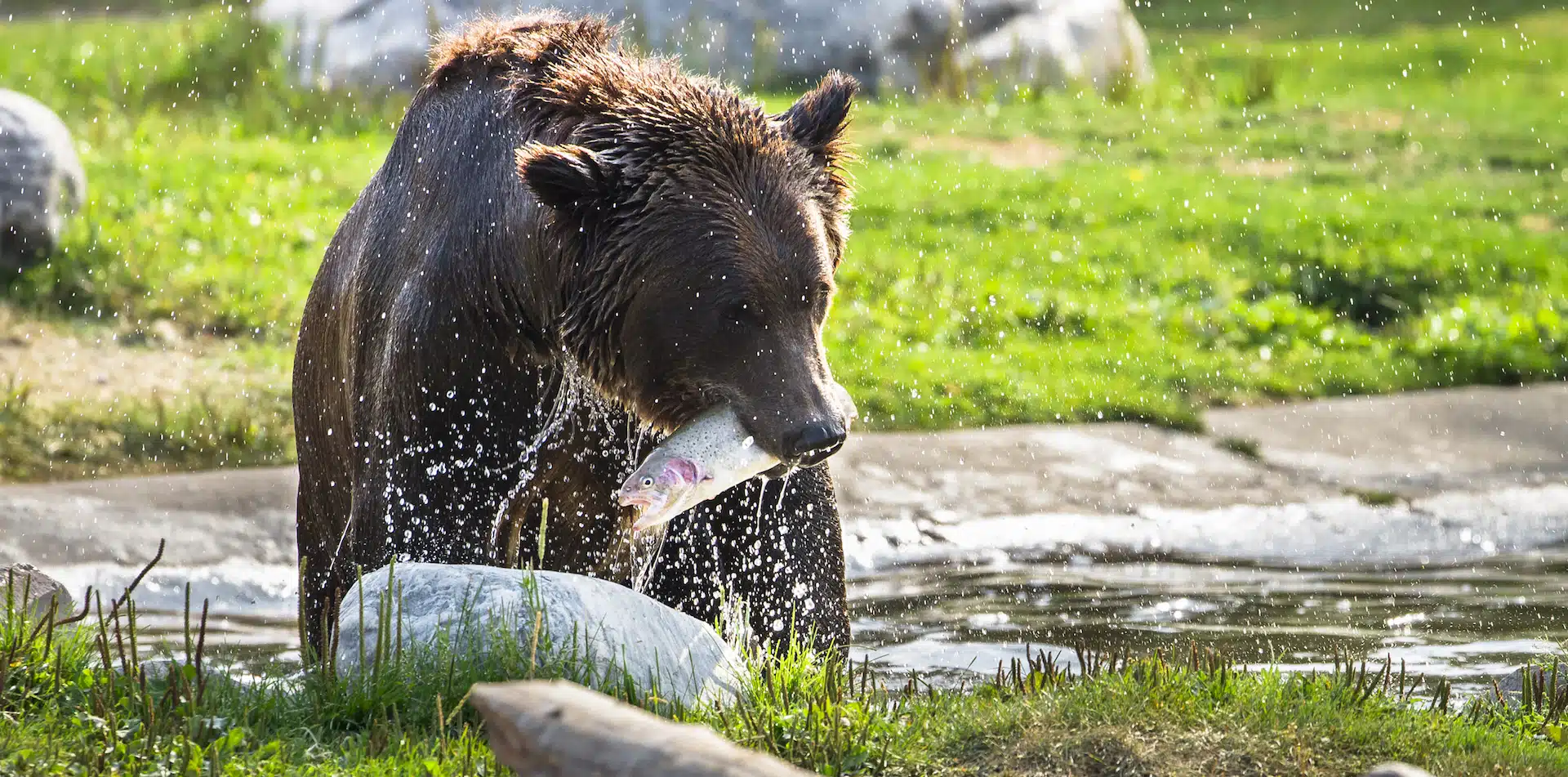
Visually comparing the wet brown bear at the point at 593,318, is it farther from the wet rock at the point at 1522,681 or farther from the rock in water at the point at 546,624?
the wet rock at the point at 1522,681

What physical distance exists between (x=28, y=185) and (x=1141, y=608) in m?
7.70

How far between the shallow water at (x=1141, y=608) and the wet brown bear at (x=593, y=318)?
4.24 feet

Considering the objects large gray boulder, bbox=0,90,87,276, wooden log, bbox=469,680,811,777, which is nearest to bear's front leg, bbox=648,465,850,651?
wooden log, bbox=469,680,811,777

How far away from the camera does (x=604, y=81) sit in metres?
5.04

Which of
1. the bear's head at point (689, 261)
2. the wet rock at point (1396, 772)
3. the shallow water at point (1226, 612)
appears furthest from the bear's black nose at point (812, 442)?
the shallow water at point (1226, 612)

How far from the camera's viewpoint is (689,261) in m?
4.71

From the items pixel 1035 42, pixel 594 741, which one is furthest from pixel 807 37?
pixel 594 741

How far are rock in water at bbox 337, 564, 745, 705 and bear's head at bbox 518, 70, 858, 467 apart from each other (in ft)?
1.70

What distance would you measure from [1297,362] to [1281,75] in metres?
11.2

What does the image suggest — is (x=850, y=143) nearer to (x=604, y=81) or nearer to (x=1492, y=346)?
(x=604, y=81)

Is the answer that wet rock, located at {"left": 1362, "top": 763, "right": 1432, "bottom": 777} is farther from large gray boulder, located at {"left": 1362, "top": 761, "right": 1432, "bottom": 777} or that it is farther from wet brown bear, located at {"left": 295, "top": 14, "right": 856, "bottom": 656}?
wet brown bear, located at {"left": 295, "top": 14, "right": 856, "bottom": 656}

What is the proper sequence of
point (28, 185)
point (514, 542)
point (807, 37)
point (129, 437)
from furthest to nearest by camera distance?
point (807, 37), point (28, 185), point (129, 437), point (514, 542)

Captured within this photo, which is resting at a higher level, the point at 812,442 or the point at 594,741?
the point at 812,442

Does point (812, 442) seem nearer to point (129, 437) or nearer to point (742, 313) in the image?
point (742, 313)
